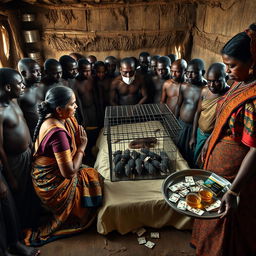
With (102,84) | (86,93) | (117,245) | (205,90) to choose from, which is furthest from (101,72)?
(117,245)

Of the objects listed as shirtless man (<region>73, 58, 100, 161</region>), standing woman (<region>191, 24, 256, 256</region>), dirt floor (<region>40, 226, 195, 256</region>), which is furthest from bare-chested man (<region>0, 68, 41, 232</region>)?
standing woman (<region>191, 24, 256, 256</region>)

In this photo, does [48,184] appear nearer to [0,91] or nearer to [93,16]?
[0,91]

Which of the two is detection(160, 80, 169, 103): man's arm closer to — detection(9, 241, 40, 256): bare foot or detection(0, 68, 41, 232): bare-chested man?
detection(0, 68, 41, 232): bare-chested man

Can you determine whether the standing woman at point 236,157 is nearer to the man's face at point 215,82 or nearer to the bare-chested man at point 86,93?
the man's face at point 215,82

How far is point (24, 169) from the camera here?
→ 2.31 meters

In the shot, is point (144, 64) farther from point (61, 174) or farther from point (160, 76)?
point (61, 174)

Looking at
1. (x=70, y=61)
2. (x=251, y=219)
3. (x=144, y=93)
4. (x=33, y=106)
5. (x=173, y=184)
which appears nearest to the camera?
(x=251, y=219)

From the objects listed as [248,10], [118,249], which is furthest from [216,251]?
[248,10]

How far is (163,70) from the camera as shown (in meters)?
3.87

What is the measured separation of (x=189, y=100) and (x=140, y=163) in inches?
52.9

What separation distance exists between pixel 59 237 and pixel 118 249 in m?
0.64

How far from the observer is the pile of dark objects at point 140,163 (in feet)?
8.43

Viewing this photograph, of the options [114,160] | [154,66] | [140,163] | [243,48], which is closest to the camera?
[243,48]

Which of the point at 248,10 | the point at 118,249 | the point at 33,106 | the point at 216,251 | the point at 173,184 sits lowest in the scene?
the point at 118,249
